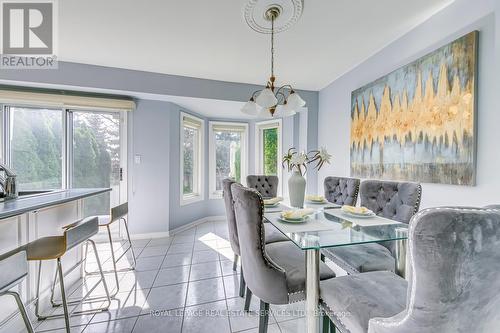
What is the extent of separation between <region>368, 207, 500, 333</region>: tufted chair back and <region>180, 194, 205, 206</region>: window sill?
3.57 m

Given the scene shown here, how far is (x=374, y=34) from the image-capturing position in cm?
211

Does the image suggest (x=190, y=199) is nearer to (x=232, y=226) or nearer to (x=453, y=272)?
(x=232, y=226)

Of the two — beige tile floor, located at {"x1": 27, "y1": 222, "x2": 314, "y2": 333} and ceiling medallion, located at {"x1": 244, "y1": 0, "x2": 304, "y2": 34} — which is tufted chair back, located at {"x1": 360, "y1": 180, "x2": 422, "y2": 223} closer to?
beige tile floor, located at {"x1": 27, "y1": 222, "x2": 314, "y2": 333}

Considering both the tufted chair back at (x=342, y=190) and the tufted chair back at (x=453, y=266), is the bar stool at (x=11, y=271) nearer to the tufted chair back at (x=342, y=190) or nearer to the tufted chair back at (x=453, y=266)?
the tufted chair back at (x=453, y=266)

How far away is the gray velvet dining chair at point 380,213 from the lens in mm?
1439

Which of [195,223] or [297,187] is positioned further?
[195,223]

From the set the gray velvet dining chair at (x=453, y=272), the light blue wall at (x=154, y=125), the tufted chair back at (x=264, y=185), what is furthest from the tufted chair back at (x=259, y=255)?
the light blue wall at (x=154, y=125)

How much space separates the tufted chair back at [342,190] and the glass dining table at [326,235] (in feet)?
2.05

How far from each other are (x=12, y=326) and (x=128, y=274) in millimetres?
914

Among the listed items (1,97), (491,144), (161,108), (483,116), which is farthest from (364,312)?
(1,97)

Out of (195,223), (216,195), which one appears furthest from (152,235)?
(216,195)

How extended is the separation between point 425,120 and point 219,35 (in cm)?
210

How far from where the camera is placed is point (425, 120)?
1.82 m

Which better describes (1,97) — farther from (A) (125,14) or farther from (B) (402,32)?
(B) (402,32)
